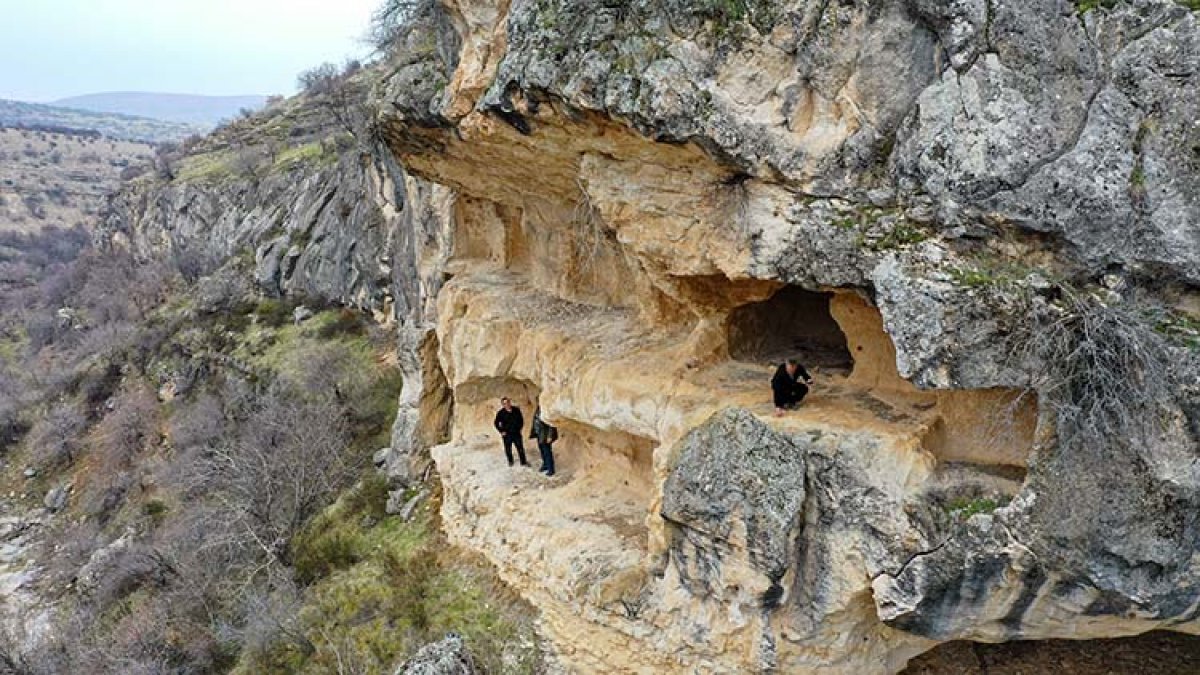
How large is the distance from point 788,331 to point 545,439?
3963 millimetres

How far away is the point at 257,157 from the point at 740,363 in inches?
1690

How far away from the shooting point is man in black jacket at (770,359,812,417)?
8156mm

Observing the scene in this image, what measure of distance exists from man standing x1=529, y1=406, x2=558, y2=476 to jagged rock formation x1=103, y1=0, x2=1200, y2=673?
0.44 meters

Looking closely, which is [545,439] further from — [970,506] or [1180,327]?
[1180,327]

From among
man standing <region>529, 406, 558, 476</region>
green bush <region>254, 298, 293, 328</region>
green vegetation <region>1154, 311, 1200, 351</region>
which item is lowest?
green bush <region>254, 298, 293, 328</region>

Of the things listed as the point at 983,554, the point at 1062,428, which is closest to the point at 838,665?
the point at 983,554

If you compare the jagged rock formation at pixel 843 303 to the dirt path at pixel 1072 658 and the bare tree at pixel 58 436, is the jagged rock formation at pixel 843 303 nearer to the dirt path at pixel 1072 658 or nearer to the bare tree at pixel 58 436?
the dirt path at pixel 1072 658

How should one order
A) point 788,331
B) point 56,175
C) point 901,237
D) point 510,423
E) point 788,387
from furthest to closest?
point 56,175 < point 510,423 < point 788,331 < point 788,387 < point 901,237

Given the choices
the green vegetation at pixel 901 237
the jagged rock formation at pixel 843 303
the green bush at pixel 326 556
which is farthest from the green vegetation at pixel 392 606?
the green vegetation at pixel 901 237

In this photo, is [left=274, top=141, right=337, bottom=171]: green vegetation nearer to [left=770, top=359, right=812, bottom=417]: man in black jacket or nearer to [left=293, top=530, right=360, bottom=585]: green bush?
[left=293, top=530, right=360, bottom=585]: green bush

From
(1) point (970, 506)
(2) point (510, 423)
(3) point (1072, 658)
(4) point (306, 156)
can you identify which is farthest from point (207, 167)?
(3) point (1072, 658)

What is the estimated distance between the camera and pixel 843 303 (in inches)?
323

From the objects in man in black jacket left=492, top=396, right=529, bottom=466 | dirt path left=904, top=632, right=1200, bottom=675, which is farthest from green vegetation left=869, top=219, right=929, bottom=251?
man in black jacket left=492, top=396, right=529, bottom=466

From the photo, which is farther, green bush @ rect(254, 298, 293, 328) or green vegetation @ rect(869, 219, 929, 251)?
green bush @ rect(254, 298, 293, 328)
